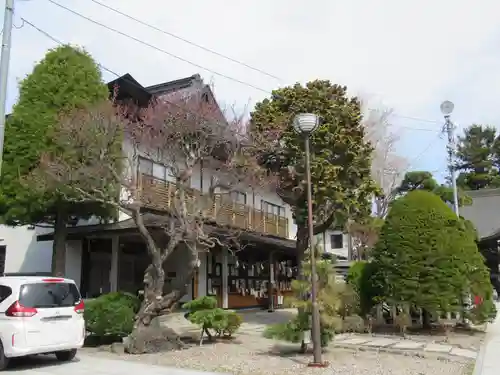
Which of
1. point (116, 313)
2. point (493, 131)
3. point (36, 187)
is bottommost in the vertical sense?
point (116, 313)

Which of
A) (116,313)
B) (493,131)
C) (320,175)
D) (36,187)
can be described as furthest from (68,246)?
(493,131)

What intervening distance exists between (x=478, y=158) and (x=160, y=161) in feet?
157

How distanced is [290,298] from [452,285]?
18.9 feet

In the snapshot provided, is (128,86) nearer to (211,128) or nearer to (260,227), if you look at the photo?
(211,128)

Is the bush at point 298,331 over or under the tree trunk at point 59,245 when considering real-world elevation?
under

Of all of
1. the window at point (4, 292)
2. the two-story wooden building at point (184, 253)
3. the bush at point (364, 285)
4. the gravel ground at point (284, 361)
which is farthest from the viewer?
the two-story wooden building at point (184, 253)

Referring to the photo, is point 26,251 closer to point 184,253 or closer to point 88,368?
point 184,253

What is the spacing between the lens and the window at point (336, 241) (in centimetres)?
5031

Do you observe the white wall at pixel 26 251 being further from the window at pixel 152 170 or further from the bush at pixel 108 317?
the bush at pixel 108 317

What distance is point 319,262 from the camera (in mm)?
10820

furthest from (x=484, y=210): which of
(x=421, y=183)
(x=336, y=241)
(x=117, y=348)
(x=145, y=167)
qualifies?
(x=117, y=348)

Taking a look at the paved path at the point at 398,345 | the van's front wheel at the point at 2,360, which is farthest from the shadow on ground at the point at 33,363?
the paved path at the point at 398,345

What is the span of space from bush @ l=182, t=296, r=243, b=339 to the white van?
10.5 feet

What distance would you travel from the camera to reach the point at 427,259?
46.3 ft
